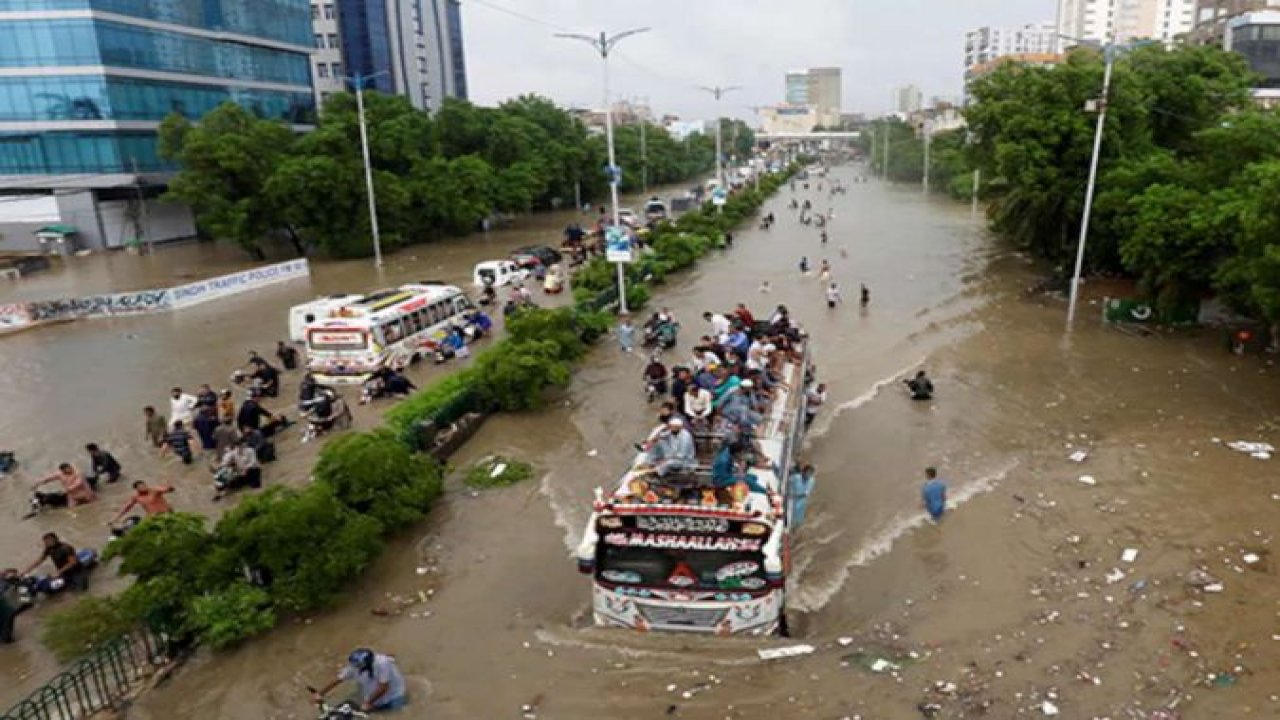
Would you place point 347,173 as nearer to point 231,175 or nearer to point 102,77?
Answer: point 231,175

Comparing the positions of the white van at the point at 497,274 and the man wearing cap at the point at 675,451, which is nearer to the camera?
the man wearing cap at the point at 675,451

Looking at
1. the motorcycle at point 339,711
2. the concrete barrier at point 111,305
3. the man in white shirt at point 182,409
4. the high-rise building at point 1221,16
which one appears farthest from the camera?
the high-rise building at point 1221,16

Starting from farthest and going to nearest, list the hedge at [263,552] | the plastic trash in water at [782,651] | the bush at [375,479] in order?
1. the bush at [375,479]
2. the hedge at [263,552]
3. the plastic trash in water at [782,651]

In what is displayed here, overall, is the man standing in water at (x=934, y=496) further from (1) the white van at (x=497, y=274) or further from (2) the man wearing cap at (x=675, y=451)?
(1) the white van at (x=497, y=274)

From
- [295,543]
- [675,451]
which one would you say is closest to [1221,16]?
[675,451]

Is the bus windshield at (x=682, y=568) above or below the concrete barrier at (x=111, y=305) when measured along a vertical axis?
above

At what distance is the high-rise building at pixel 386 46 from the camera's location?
9275 centimetres

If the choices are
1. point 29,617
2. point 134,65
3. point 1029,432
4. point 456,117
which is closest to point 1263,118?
point 1029,432

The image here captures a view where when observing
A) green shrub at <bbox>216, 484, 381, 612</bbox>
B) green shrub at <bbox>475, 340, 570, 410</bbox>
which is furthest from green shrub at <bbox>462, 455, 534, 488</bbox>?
green shrub at <bbox>216, 484, 381, 612</bbox>

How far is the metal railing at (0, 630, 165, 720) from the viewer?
9492 mm

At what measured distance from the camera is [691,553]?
32.6 ft

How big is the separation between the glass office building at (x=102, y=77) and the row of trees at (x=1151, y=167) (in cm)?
4834

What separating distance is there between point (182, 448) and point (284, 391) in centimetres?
524

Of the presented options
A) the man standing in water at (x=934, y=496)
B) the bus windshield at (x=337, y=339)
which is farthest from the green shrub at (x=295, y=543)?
the bus windshield at (x=337, y=339)
